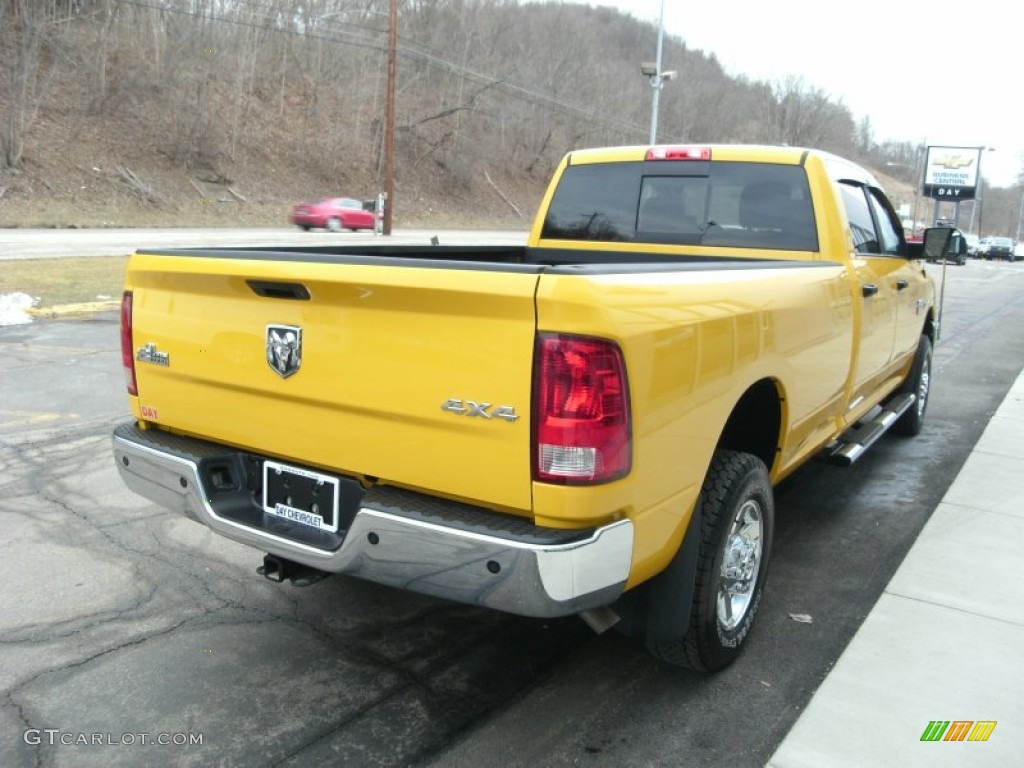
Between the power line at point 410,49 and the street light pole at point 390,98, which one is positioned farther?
the power line at point 410,49

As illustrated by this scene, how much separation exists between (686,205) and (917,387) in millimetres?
3131

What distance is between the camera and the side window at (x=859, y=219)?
4.61 meters

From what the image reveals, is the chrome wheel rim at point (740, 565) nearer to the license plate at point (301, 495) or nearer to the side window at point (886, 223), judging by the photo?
the license plate at point (301, 495)

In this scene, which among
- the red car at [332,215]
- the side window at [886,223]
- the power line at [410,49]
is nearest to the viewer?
the side window at [886,223]

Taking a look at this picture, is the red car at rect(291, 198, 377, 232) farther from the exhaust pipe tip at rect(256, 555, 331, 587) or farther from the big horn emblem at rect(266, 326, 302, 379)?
the big horn emblem at rect(266, 326, 302, 379)

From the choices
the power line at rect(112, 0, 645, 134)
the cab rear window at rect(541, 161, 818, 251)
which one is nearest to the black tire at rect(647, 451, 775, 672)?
the cab rear window at rect(541, 161, 818, 251)

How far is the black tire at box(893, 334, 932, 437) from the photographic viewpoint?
6.55 m

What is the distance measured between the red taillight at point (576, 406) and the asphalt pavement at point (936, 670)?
1.23 meters

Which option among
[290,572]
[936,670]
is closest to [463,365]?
[290,572]

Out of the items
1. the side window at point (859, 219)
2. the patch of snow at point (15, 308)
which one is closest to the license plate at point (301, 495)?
the side window at point (859, 219)

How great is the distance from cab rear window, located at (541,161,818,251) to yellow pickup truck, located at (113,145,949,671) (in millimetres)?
491

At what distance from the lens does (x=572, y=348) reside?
2.27 metres

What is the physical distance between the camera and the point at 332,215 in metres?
34.8

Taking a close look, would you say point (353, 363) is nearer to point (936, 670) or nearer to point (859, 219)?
point (936, 670)
